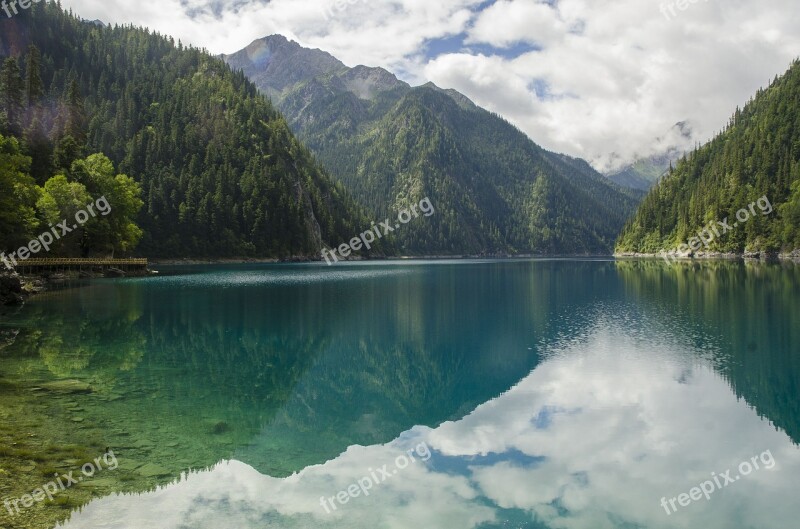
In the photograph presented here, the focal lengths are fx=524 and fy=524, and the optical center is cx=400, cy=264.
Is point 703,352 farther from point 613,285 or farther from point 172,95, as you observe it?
point 172,95

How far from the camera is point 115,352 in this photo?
1185 inches

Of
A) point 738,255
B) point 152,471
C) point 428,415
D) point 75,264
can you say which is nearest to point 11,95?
point 75,264

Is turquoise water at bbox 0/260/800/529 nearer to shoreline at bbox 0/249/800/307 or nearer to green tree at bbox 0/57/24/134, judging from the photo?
shoreline at bbox 0/249/800/307

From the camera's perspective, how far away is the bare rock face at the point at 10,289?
4900cm

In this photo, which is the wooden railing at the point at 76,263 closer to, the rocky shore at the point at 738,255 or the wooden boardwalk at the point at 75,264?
the wooden boardwalk at the point at 75,264

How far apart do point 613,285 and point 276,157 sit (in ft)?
467

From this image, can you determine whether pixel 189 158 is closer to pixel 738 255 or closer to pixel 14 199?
pixel 14 199

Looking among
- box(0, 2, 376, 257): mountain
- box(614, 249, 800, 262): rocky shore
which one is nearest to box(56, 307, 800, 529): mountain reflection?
box(0, 2, 376, 257): mountain

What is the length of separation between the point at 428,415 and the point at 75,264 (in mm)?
86459

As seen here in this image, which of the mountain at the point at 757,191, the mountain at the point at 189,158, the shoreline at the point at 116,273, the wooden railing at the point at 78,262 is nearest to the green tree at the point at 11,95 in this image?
the mountain at the point at 189,158

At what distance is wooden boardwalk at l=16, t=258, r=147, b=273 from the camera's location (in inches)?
2906

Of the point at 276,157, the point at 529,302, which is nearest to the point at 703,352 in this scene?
the point at 529,302

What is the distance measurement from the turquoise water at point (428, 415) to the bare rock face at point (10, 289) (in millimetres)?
6720

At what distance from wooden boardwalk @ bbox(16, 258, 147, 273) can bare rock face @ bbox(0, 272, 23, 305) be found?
21.8 meters
